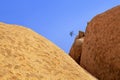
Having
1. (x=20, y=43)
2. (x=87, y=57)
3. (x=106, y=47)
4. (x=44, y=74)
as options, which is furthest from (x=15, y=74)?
(x=87, y=57)

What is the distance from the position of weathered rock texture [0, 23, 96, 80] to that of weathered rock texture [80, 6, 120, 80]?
2481 millimetres

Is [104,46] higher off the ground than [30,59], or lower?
higher

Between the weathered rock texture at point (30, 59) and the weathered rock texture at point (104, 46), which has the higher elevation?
the weathered rock texture at point (104, 46)

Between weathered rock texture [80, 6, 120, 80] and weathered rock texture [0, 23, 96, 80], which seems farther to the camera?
weathered rock texture [80, 6, 120, 80]

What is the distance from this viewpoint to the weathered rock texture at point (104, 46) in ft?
27.4

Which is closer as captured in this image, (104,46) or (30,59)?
(30,59)

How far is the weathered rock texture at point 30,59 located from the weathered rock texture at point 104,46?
8.14ft

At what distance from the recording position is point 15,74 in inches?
182

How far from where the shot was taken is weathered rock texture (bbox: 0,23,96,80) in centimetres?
475

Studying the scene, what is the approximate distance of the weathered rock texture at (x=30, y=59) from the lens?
4.75 meters

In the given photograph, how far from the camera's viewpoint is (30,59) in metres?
5.20

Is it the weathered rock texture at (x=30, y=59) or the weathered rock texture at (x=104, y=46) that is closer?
the weathered rock texture at (x=30, y=59)

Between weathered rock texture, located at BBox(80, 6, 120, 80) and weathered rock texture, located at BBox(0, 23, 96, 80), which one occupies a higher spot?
weathered rock texture, located at BBox(80, 6, 120, 80)

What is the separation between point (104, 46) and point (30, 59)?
414 cm
